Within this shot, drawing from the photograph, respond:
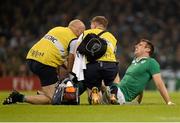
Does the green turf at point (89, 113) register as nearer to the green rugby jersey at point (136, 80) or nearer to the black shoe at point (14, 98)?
the black shoe at point (14, 98)

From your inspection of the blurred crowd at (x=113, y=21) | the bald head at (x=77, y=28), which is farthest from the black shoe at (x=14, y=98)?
the blurred crowd at (x=113, y=21)

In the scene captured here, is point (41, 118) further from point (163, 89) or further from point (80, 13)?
point (80, 13)

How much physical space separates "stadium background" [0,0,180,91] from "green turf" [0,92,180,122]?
14624 millimetres

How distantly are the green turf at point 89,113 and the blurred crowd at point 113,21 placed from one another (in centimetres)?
1539

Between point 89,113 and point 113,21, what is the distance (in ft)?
65.1

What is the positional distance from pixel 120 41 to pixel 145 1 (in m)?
3.72

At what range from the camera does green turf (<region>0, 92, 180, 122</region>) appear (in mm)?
12008

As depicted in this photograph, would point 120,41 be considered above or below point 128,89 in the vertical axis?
above

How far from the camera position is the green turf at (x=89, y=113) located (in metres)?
12.0

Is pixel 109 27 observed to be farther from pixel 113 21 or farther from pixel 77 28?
pixel 77 28

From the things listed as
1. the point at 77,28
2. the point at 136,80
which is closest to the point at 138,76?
the point at 136,80

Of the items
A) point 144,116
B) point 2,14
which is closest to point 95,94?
point 144,116

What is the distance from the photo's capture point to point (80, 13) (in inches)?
1292

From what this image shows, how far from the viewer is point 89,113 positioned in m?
13.0
